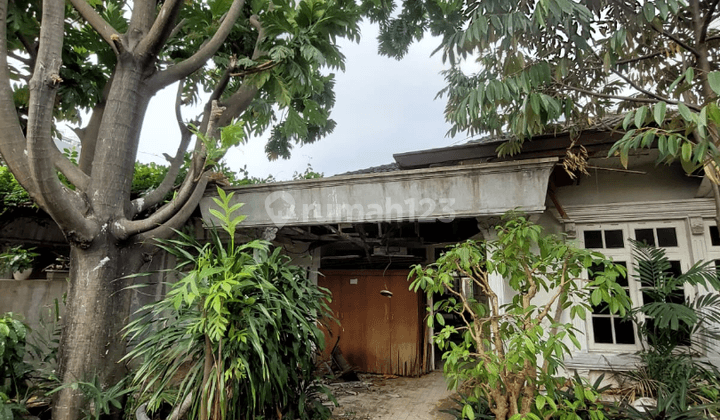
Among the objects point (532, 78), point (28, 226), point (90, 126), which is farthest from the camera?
point (28, 226)

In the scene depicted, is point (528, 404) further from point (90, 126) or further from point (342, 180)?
point (90, 126)

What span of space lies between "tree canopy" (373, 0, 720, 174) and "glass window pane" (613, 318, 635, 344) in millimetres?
2068

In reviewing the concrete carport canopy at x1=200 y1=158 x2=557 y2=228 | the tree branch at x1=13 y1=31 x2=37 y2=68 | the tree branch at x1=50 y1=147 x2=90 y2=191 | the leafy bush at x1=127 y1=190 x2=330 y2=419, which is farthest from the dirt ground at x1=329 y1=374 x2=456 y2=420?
the tree branch at x1=13 y1=31 x2=37 y2=68

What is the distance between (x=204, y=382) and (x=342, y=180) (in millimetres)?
2434

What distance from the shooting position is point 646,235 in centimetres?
462

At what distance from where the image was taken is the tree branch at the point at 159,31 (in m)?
3.82

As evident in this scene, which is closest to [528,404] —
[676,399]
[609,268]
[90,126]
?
[609,268]

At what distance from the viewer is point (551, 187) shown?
4.44 meters

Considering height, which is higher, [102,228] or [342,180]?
[342,180]

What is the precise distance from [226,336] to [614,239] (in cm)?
471

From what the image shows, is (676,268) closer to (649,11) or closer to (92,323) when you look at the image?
(649,11)

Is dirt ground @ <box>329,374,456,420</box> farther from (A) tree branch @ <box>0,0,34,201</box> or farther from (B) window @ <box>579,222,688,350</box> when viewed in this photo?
(A) tree branch @ <box>0,0,34,201</box>

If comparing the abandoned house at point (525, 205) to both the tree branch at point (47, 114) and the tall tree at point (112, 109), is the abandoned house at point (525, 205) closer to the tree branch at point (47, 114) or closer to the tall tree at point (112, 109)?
the tall tree at point (112, 109)

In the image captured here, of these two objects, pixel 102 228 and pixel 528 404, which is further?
pixel 102 228
